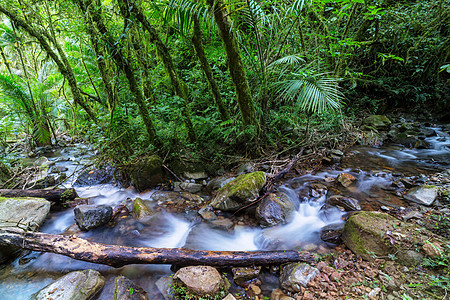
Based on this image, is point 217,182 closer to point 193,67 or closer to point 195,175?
point 195,175

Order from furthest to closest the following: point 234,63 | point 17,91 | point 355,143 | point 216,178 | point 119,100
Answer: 1. point 17,91
2. point 355,143
3. point 216,178
4. point 119,100
5. point 234,63

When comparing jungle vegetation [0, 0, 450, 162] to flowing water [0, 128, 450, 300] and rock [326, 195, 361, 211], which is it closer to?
flowing water [0, 128, 450, 300]

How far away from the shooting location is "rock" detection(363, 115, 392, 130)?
715cm

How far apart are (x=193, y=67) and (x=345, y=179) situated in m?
4.74

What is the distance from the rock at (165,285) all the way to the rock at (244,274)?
2.30 feet

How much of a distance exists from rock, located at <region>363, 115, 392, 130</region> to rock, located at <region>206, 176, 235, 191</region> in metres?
6.25

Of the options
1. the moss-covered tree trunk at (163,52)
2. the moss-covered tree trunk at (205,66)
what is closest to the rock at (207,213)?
the moss-covered tree trunk at (163,52)

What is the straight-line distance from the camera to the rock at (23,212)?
9.37ft

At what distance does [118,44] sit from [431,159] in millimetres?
7476

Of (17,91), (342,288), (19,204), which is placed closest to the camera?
(342,288)

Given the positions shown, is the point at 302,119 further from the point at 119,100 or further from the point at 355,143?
the point at 119,100

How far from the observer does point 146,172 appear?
432cm

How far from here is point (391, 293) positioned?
1653 mm

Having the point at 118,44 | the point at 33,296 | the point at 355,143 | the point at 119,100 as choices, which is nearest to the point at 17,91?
the point at 119,100
